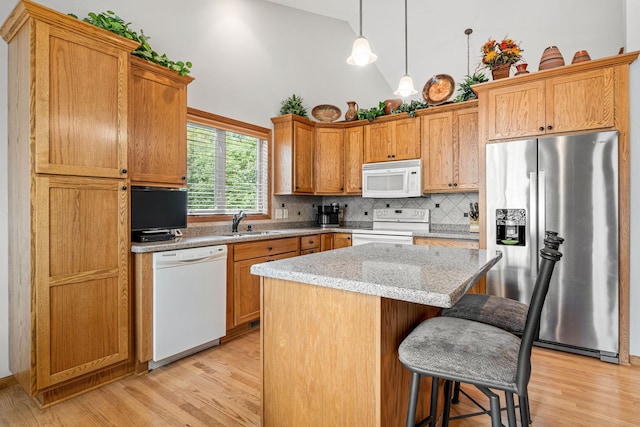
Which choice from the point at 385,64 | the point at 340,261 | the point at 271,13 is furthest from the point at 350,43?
the point at 340,261

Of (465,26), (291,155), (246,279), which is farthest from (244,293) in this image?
(465,26)

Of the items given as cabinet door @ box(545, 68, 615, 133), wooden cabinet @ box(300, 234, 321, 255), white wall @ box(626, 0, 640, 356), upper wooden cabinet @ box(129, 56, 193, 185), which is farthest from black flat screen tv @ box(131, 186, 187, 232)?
white wall @ box(626, 0, 640, 356)

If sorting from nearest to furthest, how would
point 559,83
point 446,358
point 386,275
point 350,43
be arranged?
point 446,358 → point 386,275 → point 559,83 → point 350,43

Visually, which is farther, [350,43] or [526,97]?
[350,43]

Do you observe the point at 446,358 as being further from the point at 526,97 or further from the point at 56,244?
the point at 526,97

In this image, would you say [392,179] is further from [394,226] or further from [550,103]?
[550,103]

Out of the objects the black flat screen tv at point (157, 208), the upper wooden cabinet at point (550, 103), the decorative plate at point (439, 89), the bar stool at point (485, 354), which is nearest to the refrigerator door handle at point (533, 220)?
the upper wooden cabinet at point (550, 103)

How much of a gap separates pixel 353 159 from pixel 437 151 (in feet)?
3.60

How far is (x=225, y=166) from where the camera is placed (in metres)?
3.69

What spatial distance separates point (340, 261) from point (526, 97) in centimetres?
248

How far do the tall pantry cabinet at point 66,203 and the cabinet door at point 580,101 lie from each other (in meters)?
3.33

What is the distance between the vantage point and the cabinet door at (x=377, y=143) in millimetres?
4172

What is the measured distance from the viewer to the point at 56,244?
2010 mm

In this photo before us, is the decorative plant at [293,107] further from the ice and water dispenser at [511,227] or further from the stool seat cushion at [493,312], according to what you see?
the stool seat cushion at [493,312]
